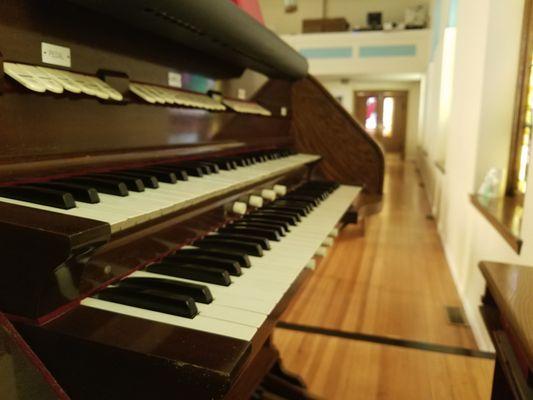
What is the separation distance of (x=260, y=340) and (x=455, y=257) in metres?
2.71

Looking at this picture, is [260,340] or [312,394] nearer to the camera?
[260,340]

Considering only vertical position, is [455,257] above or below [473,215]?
below

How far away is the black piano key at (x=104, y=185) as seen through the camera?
89cm

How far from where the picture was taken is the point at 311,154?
2441 mm

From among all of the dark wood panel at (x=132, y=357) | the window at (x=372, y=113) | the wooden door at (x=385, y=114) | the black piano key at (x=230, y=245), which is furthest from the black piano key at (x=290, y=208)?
the window at (x=372, y=113)

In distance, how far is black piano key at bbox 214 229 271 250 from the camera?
1.16m

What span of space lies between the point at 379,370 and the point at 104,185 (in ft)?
4.58

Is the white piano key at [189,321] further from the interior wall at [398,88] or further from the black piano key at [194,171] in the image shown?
the interior wall at [398,88]

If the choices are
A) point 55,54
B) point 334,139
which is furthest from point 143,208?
point 334,139

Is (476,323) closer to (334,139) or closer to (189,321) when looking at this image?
(334,139)

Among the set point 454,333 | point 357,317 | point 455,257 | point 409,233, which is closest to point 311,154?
point 357,317

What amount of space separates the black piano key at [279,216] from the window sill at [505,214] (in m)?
0.85

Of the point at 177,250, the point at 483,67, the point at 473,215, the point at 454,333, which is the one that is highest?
the point at 483,67

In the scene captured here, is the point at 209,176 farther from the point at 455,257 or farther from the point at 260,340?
the point at 455,257
